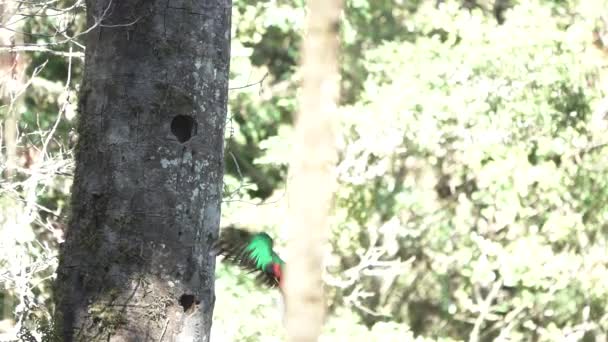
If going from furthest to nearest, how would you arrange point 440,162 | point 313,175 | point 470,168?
point 440,162, point 470,168, point 313,175

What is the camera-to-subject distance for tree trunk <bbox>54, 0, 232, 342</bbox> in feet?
8.86

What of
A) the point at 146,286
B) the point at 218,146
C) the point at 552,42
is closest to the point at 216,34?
the point at 218,146

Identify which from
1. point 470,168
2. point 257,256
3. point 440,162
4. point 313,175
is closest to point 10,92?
point 257,256

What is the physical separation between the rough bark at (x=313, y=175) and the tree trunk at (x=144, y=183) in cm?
186

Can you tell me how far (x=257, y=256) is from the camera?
A: 9.44ft

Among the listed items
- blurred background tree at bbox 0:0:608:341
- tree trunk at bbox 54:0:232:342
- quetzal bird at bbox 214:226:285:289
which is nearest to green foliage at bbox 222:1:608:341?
blurred background tree at bbox 0:0:608:341

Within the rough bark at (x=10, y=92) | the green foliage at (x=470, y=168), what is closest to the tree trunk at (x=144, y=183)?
the rough bark at (x=10, y=92)

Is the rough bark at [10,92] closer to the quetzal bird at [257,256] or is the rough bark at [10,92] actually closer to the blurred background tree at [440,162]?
the blurred background tree at [440,162]

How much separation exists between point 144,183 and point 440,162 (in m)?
6.44

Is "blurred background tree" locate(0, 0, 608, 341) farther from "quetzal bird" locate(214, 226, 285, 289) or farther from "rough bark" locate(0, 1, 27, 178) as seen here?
"quetzal bird" locate(214, 226, 285, 289)

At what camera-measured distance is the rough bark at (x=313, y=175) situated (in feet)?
2.83

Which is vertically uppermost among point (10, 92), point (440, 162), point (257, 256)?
point (10, 92)

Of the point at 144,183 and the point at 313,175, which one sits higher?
the point at 313,175

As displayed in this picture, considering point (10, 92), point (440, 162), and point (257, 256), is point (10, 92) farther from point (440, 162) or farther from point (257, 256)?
point (440, 162)
